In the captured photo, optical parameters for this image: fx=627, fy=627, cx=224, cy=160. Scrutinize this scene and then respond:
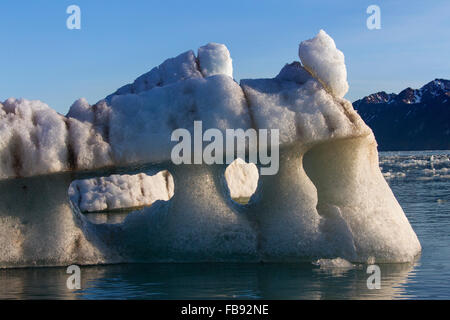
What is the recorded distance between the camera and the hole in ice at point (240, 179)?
872 inches

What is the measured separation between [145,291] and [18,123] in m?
3.14

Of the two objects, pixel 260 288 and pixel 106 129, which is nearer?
pixel 260 288

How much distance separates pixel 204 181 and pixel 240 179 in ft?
45.8

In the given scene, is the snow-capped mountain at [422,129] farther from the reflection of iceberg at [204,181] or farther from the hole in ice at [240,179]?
the reflection of iceberg at [204,181]

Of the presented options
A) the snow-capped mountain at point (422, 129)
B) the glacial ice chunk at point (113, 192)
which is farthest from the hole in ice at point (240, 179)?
the snow-capped mountain at point (422, 129)

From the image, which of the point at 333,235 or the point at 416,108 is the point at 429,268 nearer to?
the point at 333,235

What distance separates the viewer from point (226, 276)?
7.92 metres

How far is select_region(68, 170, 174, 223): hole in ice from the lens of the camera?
18.9 m

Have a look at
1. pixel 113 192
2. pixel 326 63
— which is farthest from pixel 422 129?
pixel 326 63

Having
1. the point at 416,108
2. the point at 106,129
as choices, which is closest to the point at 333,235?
the point at 106,129

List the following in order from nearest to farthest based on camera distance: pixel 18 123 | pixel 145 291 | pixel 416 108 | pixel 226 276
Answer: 1. pixel 145 291
2. pixel 226 276
3. pixel 18 123
4. pixel 416 108

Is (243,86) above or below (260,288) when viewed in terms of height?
above

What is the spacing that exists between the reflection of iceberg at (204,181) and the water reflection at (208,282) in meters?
0.32

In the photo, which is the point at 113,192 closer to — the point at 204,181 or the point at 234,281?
the point at 204,181
